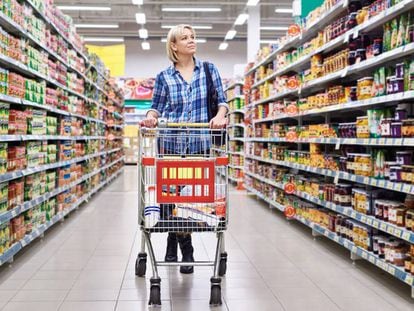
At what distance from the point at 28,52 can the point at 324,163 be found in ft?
10.4

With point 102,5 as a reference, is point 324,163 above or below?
below

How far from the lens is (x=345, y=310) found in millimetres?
3543

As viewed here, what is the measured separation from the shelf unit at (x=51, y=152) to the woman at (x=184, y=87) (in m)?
1.30

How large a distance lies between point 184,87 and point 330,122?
310cm

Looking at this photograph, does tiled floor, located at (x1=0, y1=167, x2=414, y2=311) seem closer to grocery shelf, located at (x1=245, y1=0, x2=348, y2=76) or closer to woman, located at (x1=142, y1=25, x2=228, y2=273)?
woman, located at (x1=142, y1=25, x2=228, y2=273)

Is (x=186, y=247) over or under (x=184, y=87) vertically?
under

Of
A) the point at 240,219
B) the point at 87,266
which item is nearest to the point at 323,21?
the point at 240,219

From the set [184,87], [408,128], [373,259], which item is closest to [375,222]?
[373,259]

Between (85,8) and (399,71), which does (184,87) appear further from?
(85,8)

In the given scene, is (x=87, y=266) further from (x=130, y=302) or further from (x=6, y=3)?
(x=6, y=3)

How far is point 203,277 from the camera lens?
172 inches

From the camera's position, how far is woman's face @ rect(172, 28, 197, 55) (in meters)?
4.07

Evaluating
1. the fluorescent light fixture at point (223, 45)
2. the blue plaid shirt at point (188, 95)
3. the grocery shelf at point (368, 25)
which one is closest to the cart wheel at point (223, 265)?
the blue plaid shirt at point (188, 95)

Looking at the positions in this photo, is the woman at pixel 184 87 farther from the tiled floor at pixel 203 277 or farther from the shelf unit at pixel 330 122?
the shelf unit at pixel 330 122
